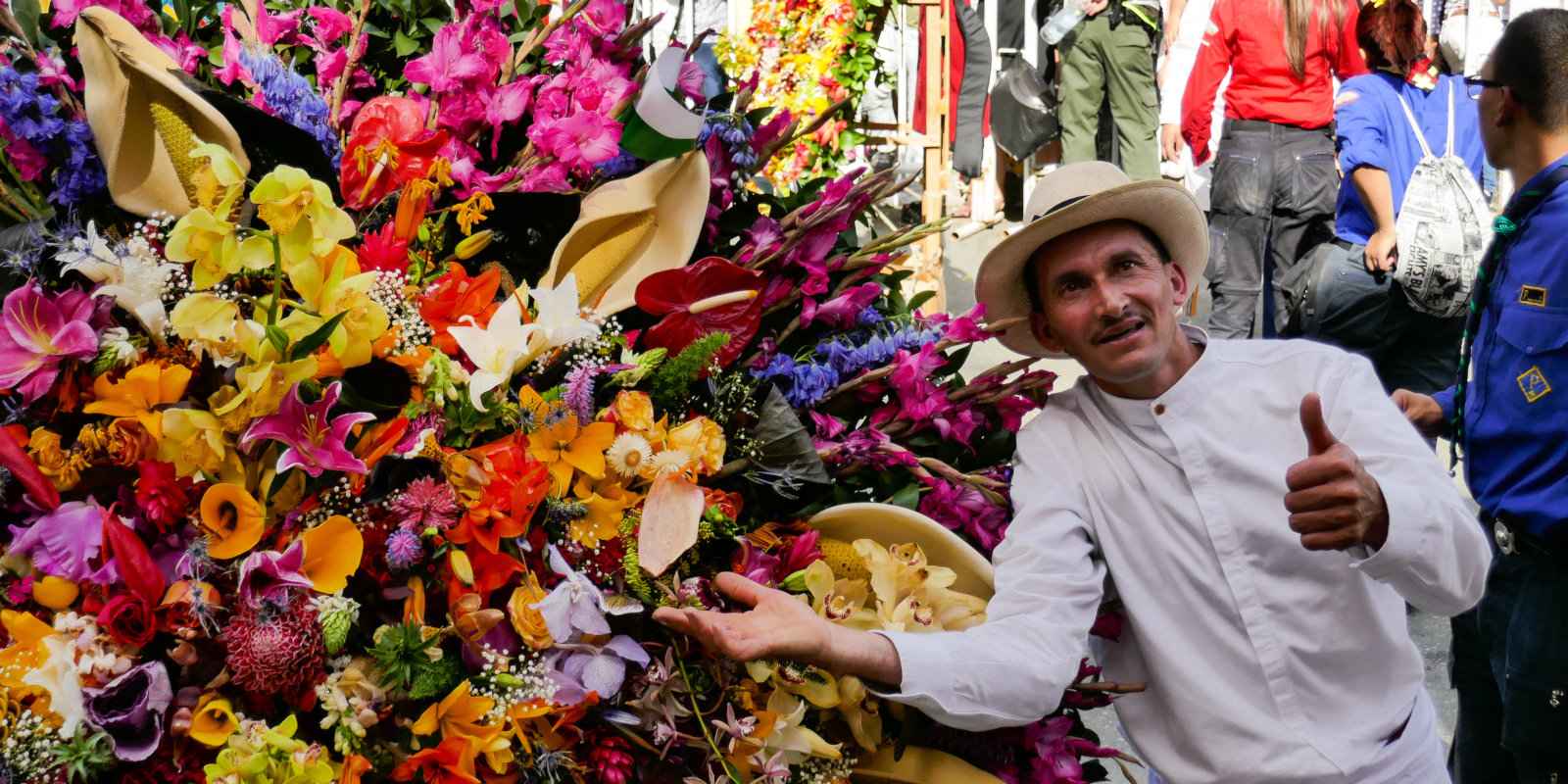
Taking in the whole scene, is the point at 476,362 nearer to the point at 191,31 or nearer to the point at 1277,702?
the point at 191,31

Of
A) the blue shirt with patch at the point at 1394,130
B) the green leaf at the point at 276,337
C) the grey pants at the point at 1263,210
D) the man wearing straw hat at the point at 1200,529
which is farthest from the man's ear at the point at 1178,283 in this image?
the grey pants at the point at 1263,210

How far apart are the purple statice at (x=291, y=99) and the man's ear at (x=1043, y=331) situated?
0.84 m

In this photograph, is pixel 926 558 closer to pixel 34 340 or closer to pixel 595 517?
pixel 595 517

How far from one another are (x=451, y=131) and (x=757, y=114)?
0.34m

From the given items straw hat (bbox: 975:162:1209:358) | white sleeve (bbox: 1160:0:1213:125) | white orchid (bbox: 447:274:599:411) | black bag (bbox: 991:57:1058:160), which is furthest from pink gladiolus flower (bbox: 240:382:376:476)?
black bag (bbox: 991:57:1058:160)

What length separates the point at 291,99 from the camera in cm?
145

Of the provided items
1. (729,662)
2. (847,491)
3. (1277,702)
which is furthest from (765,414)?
(1277,702)

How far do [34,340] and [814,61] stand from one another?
4989 mm

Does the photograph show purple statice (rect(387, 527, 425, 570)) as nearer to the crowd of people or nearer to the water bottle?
the crowd of people

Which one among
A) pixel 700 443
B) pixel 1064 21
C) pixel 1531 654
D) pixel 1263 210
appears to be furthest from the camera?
pixel 1064 21

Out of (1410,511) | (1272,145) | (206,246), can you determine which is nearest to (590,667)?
(206,246)

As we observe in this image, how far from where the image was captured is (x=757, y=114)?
64.2 inches

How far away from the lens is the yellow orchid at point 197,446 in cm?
120

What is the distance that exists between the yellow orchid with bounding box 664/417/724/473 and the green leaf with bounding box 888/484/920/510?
8.6 inches
